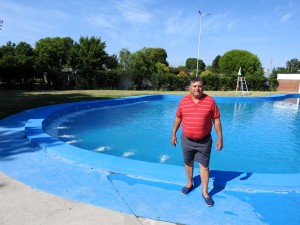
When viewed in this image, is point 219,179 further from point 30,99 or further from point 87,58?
point 87,58

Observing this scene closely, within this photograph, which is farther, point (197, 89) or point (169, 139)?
point (169, 139)

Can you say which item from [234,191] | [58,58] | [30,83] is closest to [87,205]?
[234,191]

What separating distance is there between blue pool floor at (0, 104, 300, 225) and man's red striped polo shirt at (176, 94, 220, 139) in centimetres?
89

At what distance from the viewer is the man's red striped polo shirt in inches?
135

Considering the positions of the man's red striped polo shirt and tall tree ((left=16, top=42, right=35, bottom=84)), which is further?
tall tree ((left=16, top=42, right=35, bottom=84))

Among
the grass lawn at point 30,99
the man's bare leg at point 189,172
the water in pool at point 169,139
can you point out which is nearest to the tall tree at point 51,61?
the grass lawn at point 30,99

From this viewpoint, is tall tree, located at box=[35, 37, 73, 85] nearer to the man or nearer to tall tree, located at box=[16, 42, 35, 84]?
Result: tall tree, located at box=[16, 42, 35, 84]

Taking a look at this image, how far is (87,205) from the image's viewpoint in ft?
11.1

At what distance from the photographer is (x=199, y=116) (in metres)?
3.42

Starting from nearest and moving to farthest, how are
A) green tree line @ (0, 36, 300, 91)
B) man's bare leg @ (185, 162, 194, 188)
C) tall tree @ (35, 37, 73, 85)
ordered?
man's bare leg @ (185, 162, 194, 188), green tree line @ (0, 36, 300, 91), tall tree @ (35, 37, 73, 85)

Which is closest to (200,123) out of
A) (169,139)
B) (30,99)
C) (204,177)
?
(204,177)

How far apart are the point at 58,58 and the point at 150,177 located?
37.6m

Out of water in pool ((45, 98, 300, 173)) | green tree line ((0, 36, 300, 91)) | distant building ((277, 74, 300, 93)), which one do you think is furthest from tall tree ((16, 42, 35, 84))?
distant building ((277, 74, 300, 93))

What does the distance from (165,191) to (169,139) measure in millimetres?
4774
